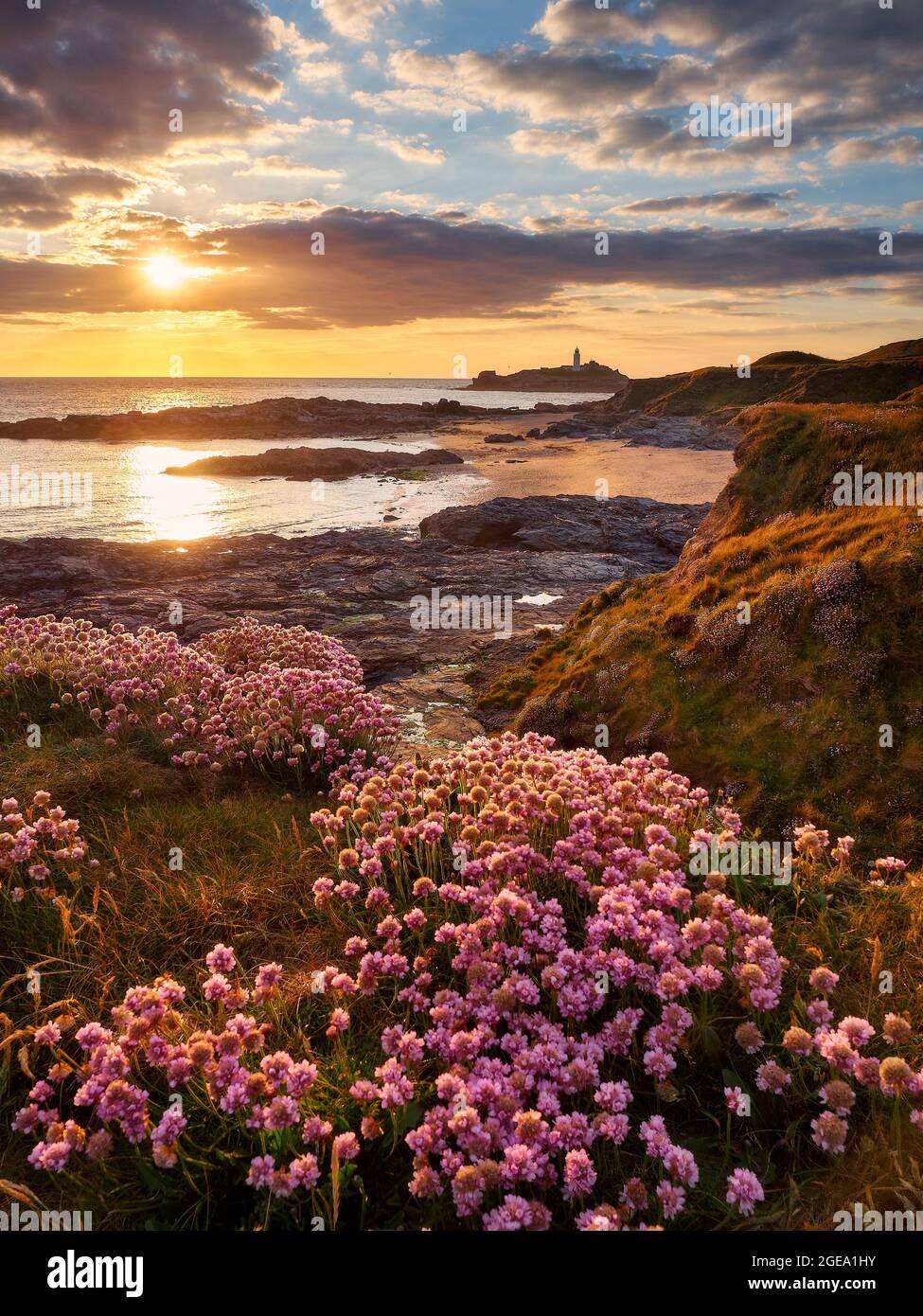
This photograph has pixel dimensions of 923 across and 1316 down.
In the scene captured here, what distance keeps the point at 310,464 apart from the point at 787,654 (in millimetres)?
49348

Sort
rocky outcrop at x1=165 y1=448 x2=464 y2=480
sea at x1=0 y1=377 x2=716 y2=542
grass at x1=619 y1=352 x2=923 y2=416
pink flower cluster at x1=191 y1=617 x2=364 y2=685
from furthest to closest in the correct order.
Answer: grass at x1=619 y1=352 x2=923 y2=416
rocky outcrop at x1=165 y1=448 x2=464 y2=480
sea at x1=0 y1=377 x2=716 y2=542
pink flower cluster at x1=191 y1=617 x2=364 y2=685

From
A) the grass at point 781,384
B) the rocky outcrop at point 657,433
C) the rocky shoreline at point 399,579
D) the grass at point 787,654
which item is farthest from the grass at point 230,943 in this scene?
the grass at point 781,384

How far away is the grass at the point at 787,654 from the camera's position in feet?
19.2

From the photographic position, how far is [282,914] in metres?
5.04

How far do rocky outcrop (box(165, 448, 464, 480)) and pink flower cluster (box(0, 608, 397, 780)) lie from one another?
41.2 meters

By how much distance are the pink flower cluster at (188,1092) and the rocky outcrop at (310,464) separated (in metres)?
48.2

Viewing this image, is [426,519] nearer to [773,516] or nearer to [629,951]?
[773,516]

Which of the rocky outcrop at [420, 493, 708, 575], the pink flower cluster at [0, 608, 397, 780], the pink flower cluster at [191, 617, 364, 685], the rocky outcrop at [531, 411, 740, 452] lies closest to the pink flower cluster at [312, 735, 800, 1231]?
the pink flower cluster at [0, 608, 397, 780]

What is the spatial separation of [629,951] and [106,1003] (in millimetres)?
3017

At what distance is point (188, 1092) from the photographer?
10.8ft

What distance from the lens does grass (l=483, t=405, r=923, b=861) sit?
5.86 metres

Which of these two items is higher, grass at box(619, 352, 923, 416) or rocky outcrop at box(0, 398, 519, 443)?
grass at box(619, 352, 923, 416)

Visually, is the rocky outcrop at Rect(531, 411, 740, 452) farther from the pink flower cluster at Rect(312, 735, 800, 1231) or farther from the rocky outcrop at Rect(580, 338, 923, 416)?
the pink flower cluster at Rect(312, 735, 800, 1231)
